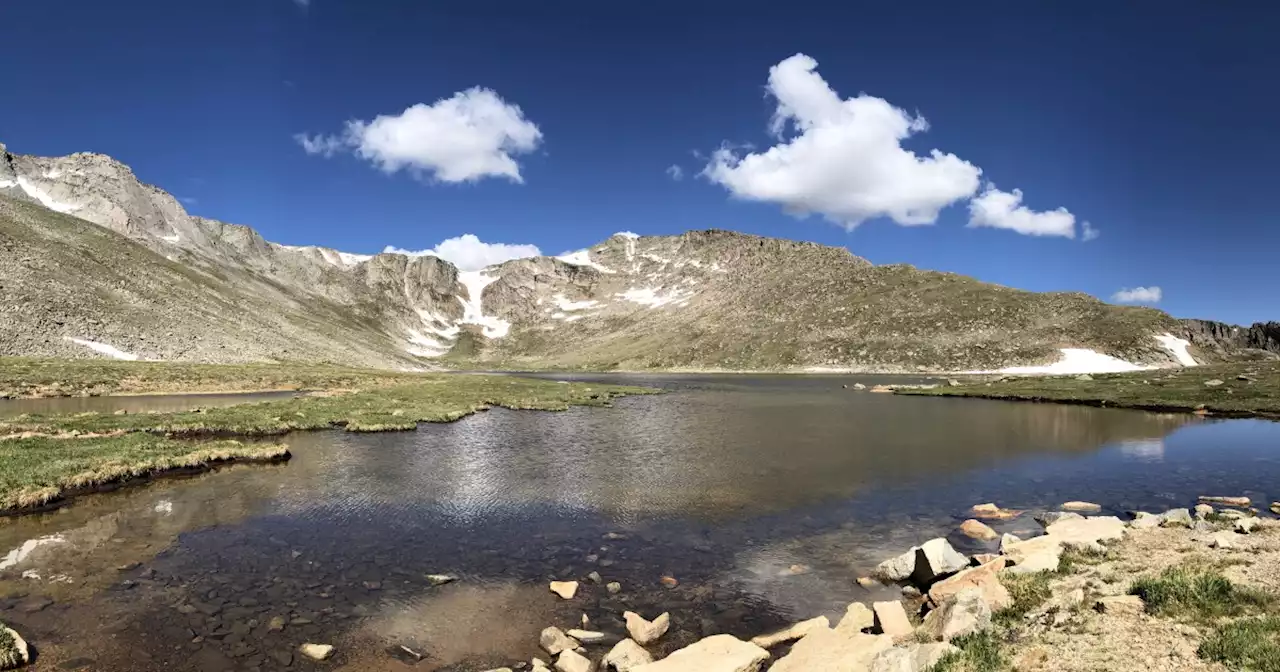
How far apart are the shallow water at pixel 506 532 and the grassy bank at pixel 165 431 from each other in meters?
2.15

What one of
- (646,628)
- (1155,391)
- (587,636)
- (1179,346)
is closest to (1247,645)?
(646,628)

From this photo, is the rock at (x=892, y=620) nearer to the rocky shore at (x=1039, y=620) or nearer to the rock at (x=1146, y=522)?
the rocky shore at (x=1039, y=620)

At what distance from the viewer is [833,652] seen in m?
12.8

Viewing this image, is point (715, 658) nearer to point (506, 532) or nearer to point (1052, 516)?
point (506, 532)

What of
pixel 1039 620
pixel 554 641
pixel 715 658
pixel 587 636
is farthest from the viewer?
pixel 587 636

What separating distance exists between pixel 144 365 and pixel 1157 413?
13426cm

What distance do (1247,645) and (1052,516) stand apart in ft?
59.9

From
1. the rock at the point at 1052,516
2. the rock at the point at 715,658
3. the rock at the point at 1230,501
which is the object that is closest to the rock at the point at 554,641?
the rock at the point at 715,658

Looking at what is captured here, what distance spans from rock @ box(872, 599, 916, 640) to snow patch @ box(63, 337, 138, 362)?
433 ft

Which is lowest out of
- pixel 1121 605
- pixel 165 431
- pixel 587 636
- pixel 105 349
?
pixel 587 636

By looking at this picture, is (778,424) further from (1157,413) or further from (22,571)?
(22,571)

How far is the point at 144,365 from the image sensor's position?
9325cm

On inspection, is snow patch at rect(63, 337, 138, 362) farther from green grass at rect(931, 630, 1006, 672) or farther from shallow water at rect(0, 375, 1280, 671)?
green grass at rect(931, 630, 1006, 672)

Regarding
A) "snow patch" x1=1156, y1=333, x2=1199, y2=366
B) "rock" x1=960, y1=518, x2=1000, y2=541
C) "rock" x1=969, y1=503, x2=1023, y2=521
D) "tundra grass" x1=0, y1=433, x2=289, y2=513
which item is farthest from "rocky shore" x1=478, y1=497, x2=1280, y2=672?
"snow patch" x1=1156, y1=333, x2=1199, y2=366
